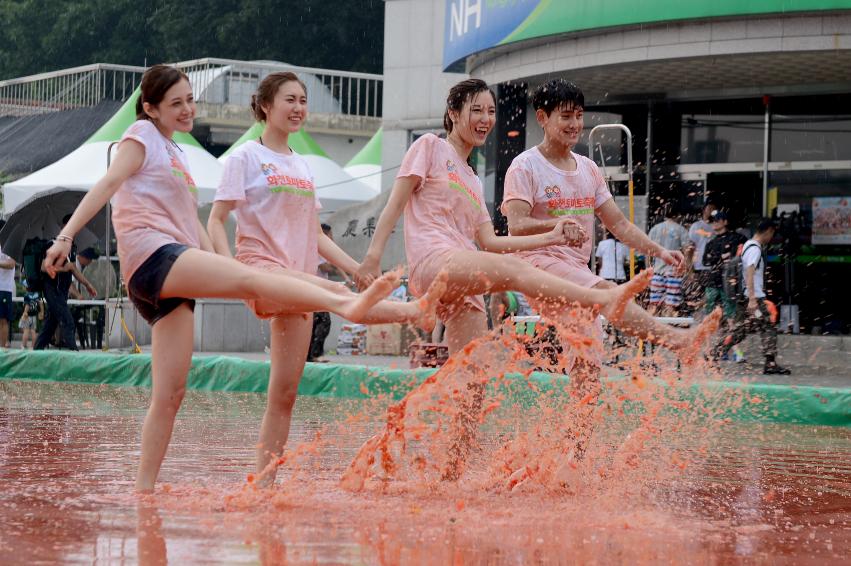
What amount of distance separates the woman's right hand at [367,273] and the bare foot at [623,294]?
0.98 meters

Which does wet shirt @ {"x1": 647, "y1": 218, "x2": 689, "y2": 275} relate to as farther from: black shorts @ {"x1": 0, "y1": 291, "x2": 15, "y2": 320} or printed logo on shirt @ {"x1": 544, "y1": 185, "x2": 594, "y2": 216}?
black shorts @ {"x1": 0, "y1": 291, "x2": 15, "y2": 320}

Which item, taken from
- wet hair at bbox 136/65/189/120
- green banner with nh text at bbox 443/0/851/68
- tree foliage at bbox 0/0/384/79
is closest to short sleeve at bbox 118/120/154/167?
wet hair at bbox 136/65/189/120

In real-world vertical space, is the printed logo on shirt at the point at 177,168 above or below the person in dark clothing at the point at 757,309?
above

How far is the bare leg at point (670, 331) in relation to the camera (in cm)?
557

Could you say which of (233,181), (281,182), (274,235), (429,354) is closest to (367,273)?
(274,235)

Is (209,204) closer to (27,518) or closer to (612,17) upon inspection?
(612,17)

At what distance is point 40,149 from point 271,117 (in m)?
24.0

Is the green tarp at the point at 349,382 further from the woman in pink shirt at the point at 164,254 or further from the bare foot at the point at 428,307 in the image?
the woman in pink shirt at the point at 164,254

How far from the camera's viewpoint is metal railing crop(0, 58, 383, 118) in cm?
3278

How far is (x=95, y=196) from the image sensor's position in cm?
501

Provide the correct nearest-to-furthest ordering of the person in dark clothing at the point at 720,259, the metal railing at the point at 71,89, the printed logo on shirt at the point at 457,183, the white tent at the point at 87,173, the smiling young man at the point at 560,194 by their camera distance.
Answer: the printed logo on shirt at the point at 457,183 → the smiling young man at the point at 560,194 → the person in dark clothing at the point at 720,259 → the white tent at the point at 87,173 → the metal railing at the point at 71,89

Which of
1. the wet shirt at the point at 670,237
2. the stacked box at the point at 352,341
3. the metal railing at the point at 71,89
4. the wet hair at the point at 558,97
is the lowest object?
the stacked box at the point at 352,341

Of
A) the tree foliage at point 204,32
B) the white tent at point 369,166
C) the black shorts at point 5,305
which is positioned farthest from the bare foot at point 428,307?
the tree foliage at point 204,32

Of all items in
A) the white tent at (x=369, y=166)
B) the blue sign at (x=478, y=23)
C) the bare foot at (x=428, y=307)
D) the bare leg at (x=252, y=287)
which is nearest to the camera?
the bare leg at (x=252, y=287)
